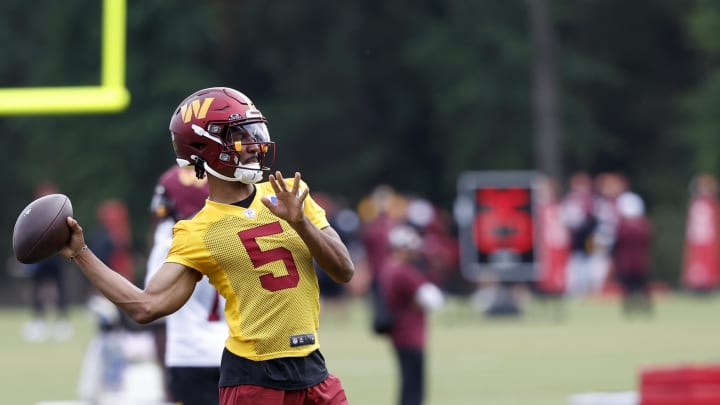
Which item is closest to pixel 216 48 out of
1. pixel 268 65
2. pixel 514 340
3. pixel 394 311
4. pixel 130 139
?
pixel 268 65

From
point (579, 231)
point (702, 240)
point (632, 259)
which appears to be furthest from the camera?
point (702, 240)

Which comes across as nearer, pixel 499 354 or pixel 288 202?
pixel 288 202

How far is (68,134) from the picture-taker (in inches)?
1556

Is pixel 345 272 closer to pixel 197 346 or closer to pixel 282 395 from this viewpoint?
pixel 282 395

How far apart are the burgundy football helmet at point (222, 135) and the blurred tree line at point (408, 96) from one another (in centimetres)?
3243

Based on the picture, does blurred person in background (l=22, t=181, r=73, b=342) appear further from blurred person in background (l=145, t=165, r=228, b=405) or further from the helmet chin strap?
the helmet chin strap

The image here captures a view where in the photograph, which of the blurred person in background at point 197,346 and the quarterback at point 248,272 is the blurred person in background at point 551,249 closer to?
the blurred person in background at point 197,346

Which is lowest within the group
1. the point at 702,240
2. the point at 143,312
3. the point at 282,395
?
the point at 282,395

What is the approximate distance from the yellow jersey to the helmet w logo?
1.26 ft

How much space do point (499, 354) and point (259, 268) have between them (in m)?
13.1

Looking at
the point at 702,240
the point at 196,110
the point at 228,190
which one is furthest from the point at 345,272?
the point at 702,240

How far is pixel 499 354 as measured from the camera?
18578 mm

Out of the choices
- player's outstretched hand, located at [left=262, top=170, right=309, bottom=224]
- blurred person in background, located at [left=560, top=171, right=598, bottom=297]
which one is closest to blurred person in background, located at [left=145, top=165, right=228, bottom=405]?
player's outstretched hand, located at [left=262, top=170, right=309, bottom=224]

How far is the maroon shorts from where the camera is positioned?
579 cm
